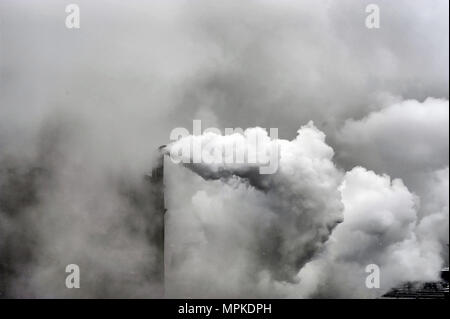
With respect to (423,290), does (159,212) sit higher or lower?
higher

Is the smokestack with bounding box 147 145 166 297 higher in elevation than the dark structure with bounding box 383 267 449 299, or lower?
higher

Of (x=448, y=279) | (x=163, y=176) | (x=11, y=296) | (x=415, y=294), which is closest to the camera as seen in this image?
(x=11, y=296)

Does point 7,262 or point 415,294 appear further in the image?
point 415,294

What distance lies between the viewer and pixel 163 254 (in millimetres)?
60875

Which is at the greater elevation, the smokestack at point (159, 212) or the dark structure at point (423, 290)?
the smokestack at point (159, 212)
